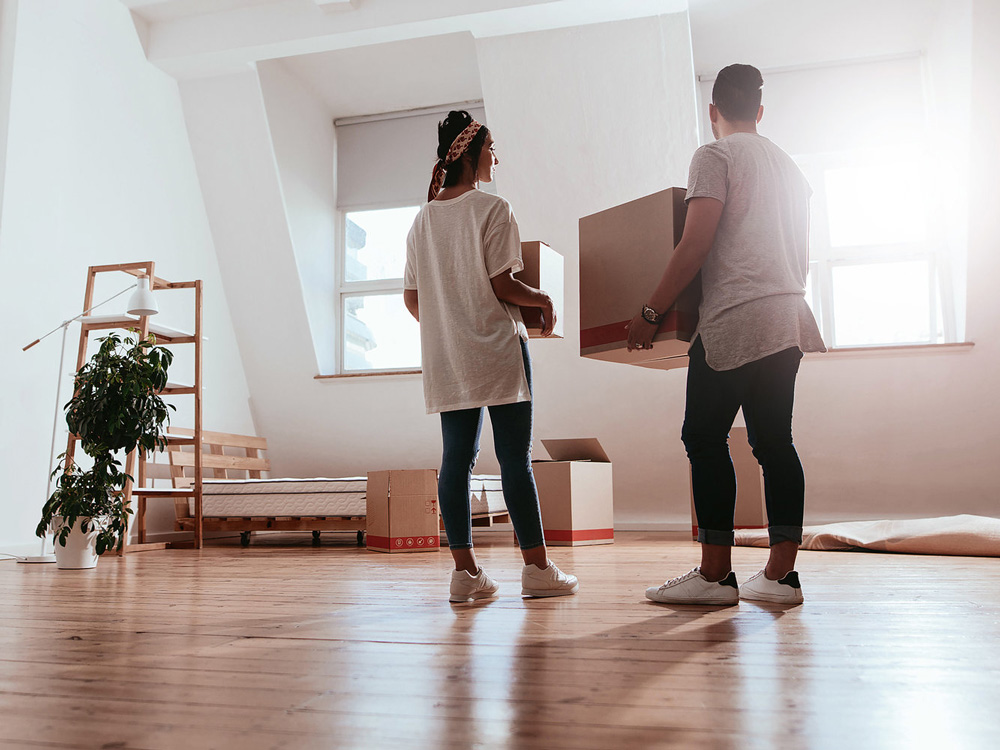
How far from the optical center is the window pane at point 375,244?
5.10 meters

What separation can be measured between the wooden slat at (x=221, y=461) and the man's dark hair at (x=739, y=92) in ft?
10.4

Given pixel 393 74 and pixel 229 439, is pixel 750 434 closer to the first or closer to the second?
pixel 229 439

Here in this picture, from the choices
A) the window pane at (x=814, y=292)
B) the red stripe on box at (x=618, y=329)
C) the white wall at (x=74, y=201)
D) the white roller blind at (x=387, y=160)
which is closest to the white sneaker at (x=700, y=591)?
the red stripe on box at (x=618, y=329)

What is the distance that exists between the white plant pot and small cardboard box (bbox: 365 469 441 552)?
1130 millimetres

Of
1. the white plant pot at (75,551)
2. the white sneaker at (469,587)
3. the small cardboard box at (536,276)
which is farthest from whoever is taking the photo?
the white plant pot at (75,551)

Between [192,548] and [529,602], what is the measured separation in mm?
2494

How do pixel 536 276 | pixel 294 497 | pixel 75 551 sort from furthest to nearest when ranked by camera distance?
pixel 294 497, pixel 75 551, pixel 536 276

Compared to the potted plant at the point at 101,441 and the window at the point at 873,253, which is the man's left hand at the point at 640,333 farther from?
the window at the point at 873,253

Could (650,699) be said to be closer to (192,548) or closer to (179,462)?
(192,548)

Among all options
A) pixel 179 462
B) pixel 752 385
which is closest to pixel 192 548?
pixel 179 462

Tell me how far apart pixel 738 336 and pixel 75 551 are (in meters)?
2.38

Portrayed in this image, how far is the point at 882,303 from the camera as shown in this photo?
4309 millimetres

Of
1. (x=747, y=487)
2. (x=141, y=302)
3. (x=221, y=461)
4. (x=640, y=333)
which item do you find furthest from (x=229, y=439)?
(x=640, y=333)

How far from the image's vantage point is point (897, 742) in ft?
2.59
